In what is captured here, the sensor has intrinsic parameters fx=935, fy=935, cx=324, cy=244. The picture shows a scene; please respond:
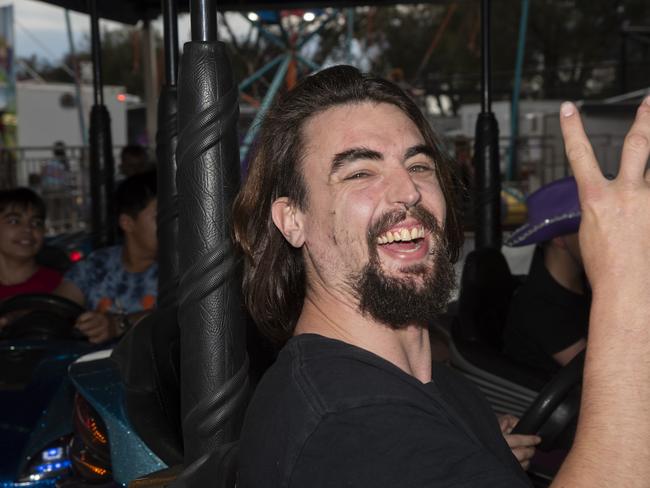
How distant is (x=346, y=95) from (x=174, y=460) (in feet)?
2.69

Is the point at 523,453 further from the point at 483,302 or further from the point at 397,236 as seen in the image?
the point at 483,302

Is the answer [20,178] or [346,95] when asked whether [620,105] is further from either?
[346,95]

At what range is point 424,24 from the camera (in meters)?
32.0

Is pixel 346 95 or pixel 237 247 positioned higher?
pixel 346 95

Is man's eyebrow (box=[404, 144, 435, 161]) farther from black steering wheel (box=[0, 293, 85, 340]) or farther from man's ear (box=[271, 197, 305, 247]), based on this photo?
black steering wheel (box=[0, 293, 85, 340])

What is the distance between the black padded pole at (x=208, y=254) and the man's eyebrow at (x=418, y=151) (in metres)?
0.33

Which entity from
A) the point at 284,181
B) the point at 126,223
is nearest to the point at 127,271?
the point at 126,223

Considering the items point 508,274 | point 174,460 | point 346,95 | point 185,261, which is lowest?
point 174,460

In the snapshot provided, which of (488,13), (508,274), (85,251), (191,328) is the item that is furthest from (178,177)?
(85,251)

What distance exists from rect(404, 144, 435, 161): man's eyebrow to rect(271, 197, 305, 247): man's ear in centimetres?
15

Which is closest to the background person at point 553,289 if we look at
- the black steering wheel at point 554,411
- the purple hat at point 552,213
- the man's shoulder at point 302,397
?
the purple hat at point 552,213

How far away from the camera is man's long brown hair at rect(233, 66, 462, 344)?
1224 millimetres

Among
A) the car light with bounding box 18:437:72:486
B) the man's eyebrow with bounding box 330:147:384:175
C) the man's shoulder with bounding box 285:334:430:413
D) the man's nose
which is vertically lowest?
the car light with bounding box 18:437:72:486

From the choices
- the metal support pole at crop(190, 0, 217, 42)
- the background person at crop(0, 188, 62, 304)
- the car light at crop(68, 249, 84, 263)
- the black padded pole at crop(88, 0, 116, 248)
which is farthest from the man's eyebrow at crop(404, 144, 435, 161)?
the car light at crop(68, 249, 84, 263)
